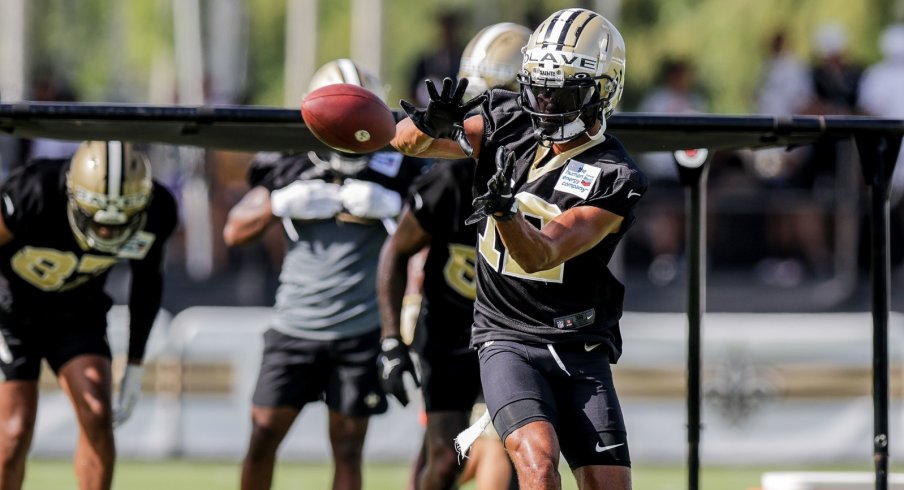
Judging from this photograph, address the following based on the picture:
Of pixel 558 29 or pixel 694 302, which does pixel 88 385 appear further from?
pixel 558 29

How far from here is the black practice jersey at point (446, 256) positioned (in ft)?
20.7

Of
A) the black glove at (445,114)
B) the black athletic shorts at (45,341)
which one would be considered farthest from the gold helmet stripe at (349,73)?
the black glove at (445,114)

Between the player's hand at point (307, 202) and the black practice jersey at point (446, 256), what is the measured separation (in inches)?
19.8

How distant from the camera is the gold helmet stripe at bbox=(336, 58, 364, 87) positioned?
6.61 meters

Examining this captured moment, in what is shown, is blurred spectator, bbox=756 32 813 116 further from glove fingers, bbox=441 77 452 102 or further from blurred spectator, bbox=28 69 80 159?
glove fingers, bbox=441 77 452 102

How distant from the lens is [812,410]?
1034 cm

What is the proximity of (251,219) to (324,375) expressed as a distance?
752mm

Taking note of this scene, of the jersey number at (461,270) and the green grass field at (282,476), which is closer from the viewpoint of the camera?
the jersey number at (461,270)

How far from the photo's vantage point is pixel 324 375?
A: 22.3 feet

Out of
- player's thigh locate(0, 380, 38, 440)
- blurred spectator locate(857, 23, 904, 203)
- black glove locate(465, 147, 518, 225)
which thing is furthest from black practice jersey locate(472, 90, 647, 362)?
blurred spectator locate(857, 23, 904, 203)

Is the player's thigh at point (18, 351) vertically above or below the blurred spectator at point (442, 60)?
below

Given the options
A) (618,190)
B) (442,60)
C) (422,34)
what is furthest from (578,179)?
(422,34)

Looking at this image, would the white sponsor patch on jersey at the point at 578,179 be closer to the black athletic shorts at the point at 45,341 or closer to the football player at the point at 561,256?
the football player at the point at 561,256

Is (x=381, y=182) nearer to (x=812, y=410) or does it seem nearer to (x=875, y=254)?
(x=875, y=254)
